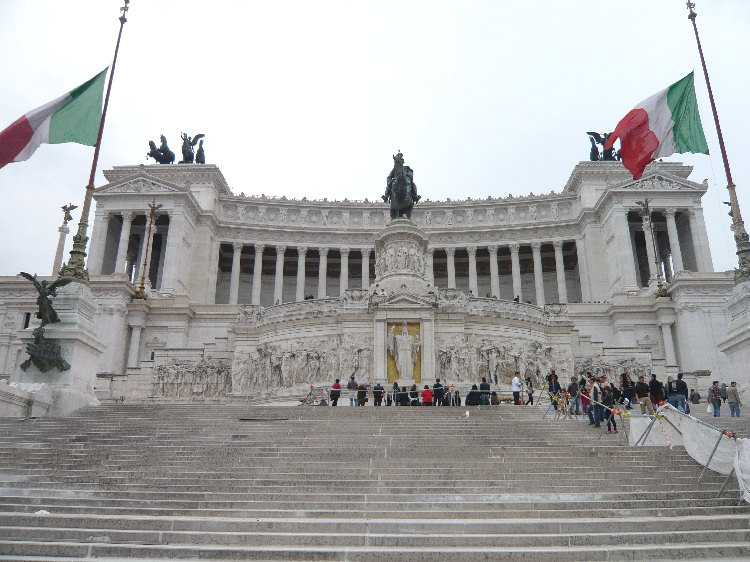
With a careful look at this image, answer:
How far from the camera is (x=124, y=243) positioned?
5772 cm

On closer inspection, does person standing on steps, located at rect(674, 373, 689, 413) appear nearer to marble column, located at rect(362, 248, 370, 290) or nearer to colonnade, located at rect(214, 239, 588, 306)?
colonnade, located at rect(214, 239, 588, 306)

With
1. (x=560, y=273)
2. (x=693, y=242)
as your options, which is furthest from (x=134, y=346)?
(x=693, y=242)

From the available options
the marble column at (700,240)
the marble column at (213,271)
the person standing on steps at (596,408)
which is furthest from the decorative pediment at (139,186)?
the person standing on steps at (596,408)

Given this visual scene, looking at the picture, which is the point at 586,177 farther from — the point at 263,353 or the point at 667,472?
the point at 667,472

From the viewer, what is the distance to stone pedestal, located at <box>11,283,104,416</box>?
18.9 m

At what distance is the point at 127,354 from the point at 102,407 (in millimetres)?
26493

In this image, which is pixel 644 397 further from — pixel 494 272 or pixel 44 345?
pixel 494 272

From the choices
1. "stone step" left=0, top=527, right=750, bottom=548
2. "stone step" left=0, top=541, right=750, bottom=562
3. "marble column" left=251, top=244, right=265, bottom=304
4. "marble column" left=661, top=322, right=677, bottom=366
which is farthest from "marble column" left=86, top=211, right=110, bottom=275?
"stone step" left=0, top=541, right=750, bottom=562

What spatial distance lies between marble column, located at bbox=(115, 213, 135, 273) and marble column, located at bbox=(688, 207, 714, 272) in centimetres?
5337

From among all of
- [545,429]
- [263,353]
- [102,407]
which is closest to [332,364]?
[263,353]

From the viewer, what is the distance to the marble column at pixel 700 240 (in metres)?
56.6

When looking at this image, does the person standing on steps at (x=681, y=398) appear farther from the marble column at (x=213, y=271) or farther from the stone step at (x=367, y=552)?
the marble column at (x=213, y=271)

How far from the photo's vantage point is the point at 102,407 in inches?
778

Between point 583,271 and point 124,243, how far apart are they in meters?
45.0
